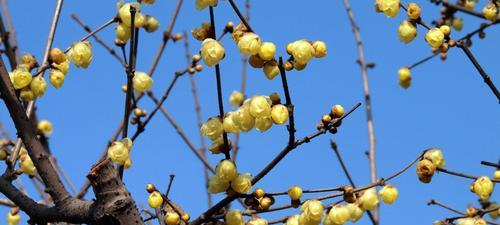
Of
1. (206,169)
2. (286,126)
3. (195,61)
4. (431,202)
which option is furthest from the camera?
(206,169)

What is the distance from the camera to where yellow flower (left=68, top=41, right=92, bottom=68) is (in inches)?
110

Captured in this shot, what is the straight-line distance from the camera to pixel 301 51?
2377 mm

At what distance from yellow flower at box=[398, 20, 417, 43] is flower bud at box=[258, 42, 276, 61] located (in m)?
1.11

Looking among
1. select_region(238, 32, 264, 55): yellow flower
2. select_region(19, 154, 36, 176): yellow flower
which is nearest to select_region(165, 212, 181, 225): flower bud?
select_region(238, 32, 264, 55): yellow flower

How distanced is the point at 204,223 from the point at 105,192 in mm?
399

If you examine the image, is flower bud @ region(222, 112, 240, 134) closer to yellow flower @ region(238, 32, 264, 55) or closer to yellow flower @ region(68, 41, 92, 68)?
yellow flower @ region(238, 32, 264, 55)

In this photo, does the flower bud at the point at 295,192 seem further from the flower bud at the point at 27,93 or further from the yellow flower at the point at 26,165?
the yellow flower at the point at 26,165

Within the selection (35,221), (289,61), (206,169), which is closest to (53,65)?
(35,221)

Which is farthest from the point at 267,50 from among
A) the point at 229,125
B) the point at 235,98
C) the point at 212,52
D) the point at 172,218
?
the point at 235,98

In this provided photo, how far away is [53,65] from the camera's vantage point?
2.84 m

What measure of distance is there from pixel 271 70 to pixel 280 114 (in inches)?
6.8

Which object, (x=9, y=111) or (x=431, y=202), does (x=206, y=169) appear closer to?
(x=431, y=202)

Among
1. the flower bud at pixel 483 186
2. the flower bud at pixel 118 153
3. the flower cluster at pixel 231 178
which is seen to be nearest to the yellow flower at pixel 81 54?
the flower bud at pixel 118 153

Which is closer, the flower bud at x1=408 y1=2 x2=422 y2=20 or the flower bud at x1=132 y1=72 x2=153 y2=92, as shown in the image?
the flower bud at x1=408 y1=2 x2=422 y2=20
